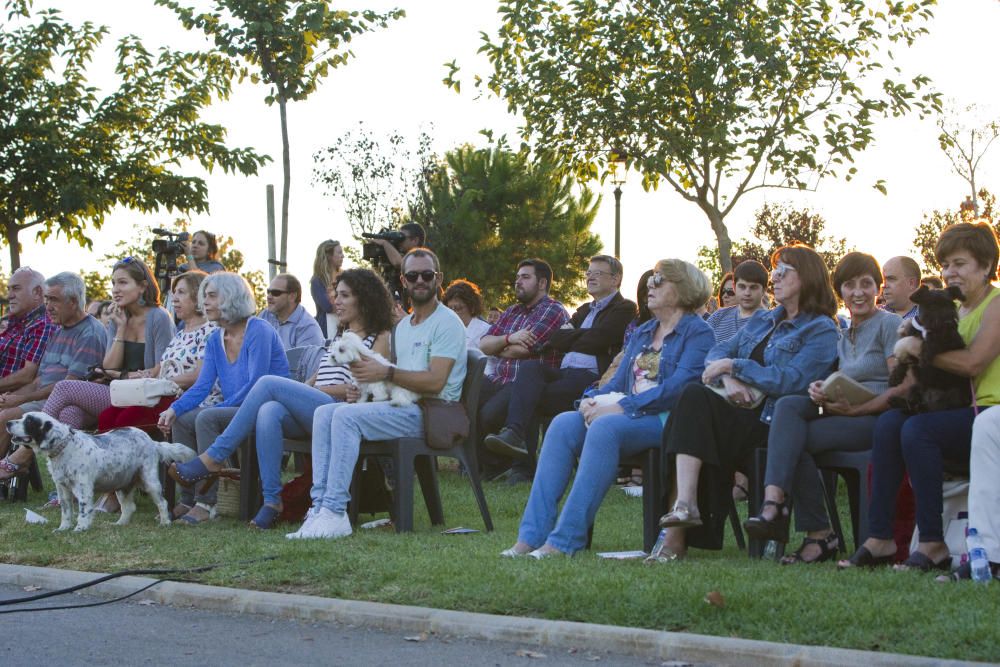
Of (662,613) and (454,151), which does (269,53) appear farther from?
(454,151)

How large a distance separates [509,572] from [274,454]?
2.85 metres

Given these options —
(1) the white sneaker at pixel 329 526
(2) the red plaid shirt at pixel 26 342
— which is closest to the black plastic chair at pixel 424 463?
(1) the white sneaker at pixel 329 526

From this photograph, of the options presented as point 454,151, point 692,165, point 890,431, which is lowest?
point 890,431

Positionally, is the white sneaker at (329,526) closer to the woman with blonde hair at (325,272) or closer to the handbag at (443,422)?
the handbag at (443,422)

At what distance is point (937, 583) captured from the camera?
220 inches

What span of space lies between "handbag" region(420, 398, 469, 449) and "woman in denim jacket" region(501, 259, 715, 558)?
1.00 meters

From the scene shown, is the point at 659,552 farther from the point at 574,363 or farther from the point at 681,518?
the point at 574,363

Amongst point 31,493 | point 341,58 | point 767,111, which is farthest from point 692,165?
point 31,493

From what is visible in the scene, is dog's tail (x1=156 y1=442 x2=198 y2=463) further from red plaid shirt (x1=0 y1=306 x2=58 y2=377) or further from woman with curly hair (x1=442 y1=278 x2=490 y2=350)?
woman with curly hair (x1=442 y1=278 x2=490 y2=350)

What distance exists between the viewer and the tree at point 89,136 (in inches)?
874

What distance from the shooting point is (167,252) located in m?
14.2

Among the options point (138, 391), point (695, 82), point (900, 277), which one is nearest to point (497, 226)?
point (695, 82)

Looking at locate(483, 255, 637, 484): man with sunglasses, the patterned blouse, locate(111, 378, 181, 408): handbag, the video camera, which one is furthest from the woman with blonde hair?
locate(111, 378, 181, 408): handbag

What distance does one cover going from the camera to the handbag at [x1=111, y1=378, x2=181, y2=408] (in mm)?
9375
